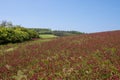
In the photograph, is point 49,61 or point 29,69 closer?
point 29,69

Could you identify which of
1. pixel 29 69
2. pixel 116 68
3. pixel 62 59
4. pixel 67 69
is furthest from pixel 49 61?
pixel 116 68

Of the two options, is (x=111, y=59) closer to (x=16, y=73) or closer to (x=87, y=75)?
(x=87, y=75)

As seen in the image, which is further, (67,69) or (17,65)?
(17,65)

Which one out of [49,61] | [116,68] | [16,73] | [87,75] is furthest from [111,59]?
[16,73]

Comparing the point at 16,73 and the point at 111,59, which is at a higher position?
the point at 111,59

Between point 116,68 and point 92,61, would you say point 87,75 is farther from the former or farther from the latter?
point 92,61

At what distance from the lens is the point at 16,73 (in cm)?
1504

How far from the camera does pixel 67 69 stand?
1392cm

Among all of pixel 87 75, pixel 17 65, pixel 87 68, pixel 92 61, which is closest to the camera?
pixel 87 75

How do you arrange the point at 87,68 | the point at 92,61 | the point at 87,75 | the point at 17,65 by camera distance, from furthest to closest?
the point at 17,65
the point at 92,61
the point at 87,68
the point at 87,75

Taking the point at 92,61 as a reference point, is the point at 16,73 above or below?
below

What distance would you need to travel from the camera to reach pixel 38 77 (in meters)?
13.1

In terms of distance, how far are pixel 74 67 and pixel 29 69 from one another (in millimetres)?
3006

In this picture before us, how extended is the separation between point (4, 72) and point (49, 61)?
3167 mm
